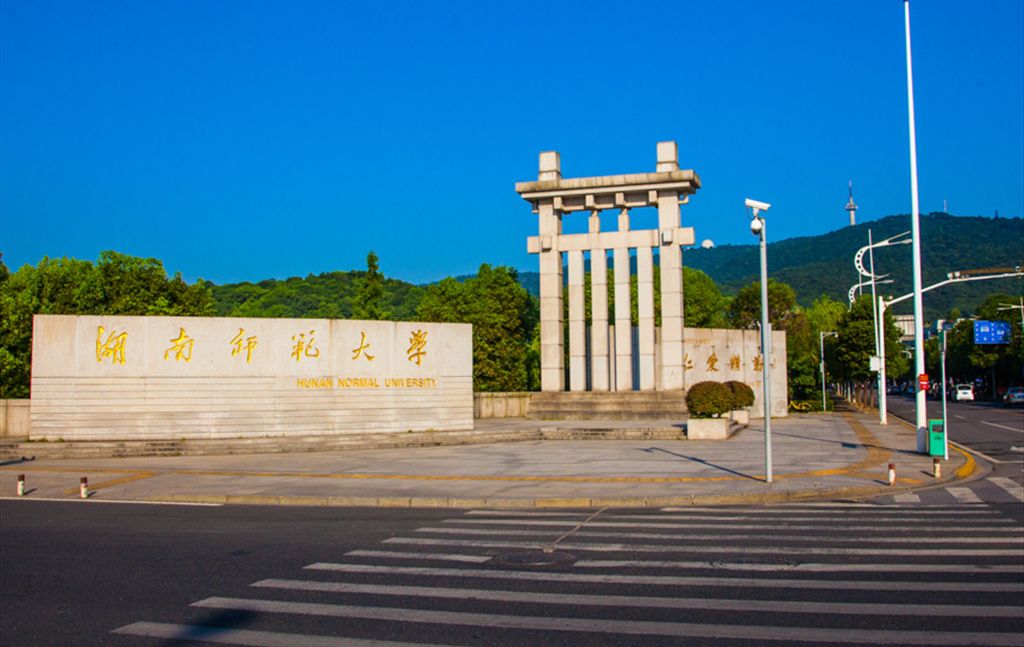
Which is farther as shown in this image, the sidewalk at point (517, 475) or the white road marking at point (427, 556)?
the sidewalk at point (517, 475)

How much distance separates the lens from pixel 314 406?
1172 inches

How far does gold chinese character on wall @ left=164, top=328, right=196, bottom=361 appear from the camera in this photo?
28.1 metres

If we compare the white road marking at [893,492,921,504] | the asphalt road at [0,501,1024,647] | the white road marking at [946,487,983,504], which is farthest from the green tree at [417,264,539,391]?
the asphalt road at [0,501,1024,647]

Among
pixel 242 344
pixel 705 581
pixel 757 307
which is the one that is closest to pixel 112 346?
pixel 242 344

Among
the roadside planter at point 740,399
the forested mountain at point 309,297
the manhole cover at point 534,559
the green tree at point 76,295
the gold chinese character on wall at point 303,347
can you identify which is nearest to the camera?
the manhole cover at point 534,559

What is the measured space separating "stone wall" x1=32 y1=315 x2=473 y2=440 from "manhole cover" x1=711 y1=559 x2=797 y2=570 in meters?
20.7

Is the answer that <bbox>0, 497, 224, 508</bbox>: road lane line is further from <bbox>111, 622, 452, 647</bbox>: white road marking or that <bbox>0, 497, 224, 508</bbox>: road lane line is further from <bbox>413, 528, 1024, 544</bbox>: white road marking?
<bbox>111, 622, 452, 647</bbox>: white road marking

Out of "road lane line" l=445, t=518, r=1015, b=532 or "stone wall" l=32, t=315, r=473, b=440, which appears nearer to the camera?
"road lane line" l=445, t=518, r=1015, b=532

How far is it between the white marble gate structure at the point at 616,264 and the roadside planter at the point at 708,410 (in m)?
7.72

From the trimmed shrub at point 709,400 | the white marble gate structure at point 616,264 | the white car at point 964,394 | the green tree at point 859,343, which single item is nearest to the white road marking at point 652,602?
the trimmed shrub at point 709,400

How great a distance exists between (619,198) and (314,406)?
57.9 feet

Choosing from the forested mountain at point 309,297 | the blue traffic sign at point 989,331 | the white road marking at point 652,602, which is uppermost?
the forested mountain at point 309,297

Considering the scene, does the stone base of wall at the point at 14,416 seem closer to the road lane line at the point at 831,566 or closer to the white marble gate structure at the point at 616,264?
the white marble gate structure at the point at 616,264

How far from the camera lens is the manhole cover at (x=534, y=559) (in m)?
11.1
